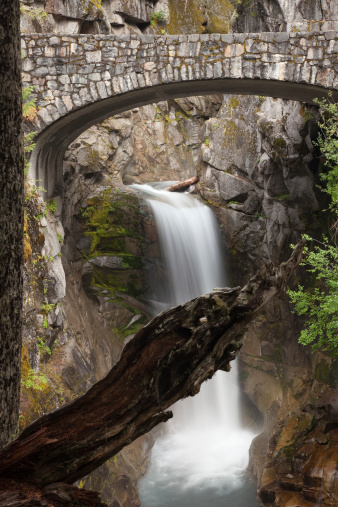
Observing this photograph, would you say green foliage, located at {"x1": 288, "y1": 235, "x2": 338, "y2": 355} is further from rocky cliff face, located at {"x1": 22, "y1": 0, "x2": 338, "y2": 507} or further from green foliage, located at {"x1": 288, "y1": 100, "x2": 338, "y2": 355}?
rocky cliff face, located at {"x1": 22, "y1": 0, "x2": 338, "y2": 507}

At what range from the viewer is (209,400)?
563 inches

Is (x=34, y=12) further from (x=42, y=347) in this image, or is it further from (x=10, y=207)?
(x=10, y=207)

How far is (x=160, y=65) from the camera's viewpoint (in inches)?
369

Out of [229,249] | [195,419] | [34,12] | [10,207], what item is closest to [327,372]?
[195,419]

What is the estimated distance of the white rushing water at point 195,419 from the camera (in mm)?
11078

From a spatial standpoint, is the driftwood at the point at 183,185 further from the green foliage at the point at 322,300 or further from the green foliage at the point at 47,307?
the green foliage at the point at 47,307

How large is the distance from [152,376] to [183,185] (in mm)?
15226

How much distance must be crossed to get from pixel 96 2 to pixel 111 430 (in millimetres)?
16980

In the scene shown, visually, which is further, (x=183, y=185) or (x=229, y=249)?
(x=183, y=185)

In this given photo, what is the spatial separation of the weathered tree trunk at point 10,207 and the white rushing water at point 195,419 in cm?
911

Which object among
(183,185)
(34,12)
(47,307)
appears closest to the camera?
(47,307)

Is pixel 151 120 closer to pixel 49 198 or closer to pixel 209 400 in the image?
pixel 49 198

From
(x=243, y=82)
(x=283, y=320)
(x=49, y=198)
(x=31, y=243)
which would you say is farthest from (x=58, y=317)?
(x=283, y=320)

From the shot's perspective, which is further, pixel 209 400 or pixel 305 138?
pixel 209 400
